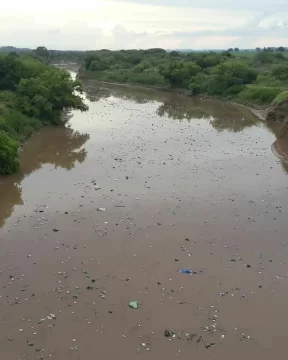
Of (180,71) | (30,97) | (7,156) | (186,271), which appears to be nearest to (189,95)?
(180,71)

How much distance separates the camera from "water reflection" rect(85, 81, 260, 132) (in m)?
40.6

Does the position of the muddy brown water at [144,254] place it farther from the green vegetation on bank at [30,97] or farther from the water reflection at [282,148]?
the green vegetation on bank at [30,97]

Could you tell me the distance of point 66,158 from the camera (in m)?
26.3

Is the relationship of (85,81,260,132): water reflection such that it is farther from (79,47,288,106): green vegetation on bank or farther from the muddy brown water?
the muddy brown water

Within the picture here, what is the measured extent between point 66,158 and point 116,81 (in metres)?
58.8

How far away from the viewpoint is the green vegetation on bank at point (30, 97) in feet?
98.6

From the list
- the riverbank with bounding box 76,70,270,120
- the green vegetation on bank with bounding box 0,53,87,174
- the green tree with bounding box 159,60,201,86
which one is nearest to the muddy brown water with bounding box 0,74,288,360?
the green vegetation on bank with bounding box 0,53,87,174

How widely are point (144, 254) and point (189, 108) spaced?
1479 inches

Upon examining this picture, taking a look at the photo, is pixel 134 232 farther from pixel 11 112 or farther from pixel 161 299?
pixel 11 112

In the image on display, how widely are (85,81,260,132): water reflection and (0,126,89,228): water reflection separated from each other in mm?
13453

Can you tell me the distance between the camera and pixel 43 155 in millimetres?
26859

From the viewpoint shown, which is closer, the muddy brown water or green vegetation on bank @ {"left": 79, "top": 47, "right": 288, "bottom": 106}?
the muddy brown water

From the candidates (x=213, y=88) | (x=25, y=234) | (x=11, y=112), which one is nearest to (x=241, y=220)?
(x=25, y=234)

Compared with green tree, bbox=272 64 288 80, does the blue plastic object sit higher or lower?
lower
